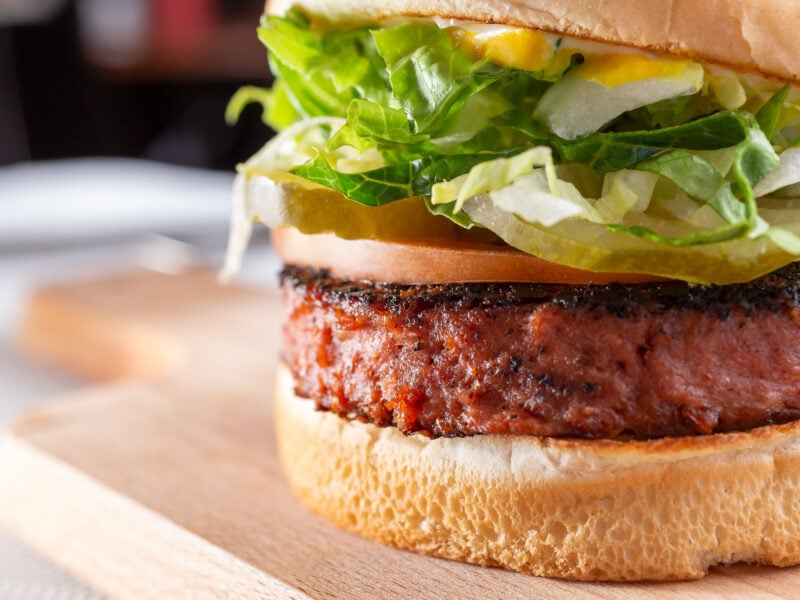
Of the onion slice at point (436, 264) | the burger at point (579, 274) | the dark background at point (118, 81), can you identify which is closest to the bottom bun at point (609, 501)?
the burger at point (579, 274)

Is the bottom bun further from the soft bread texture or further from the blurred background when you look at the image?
the blurred background

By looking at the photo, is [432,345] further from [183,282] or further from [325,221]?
[183,282]

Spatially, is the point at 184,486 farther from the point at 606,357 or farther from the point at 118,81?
the point at 118,81

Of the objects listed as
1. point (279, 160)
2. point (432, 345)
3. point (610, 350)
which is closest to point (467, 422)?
point (432, 345)

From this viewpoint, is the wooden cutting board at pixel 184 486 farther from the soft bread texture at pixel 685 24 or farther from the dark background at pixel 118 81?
the dark background at pixel 118 81

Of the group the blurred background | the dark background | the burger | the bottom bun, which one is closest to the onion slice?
the burger

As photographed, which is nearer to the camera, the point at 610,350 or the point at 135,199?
the point at 610,350

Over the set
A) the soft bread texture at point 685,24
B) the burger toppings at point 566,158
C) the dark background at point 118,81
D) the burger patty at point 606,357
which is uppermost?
the soft bread texture at point 685,24
